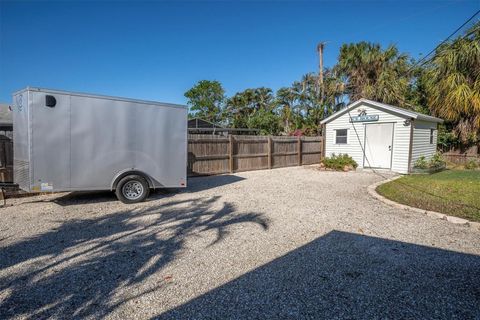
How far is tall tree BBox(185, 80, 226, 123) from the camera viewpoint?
48.7m

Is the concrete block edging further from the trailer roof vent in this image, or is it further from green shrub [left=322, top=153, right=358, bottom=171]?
the trailer roof vent

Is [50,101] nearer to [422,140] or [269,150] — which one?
[269,150]

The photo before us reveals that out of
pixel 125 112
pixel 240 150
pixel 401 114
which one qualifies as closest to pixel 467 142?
pixel 401 114

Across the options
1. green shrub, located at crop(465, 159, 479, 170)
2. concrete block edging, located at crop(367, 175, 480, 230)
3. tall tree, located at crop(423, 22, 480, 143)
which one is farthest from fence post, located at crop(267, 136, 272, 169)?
tall tree, located at crop(423, 22, 480, 143)

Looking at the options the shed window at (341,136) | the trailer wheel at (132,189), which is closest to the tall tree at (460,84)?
the shed window at (341,136)

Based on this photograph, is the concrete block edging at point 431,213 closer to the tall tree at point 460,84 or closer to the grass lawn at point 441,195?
the grass lawn at point 441,195

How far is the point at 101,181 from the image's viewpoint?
6008mm

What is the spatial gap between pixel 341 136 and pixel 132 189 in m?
12.0

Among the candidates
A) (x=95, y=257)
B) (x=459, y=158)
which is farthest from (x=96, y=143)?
(x=459, y=158)

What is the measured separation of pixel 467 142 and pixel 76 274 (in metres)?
18.5

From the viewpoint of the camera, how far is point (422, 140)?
12727mm

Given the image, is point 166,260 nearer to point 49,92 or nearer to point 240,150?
point 49,92

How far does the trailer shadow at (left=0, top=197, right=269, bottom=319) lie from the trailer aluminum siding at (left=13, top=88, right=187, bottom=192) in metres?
1.13

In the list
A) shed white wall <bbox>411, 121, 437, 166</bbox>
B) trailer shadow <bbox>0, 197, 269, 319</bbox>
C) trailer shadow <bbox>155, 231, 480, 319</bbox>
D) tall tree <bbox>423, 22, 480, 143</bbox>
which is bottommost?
trailer shadow <bbox>0, 197, 269, 319</bbox>
